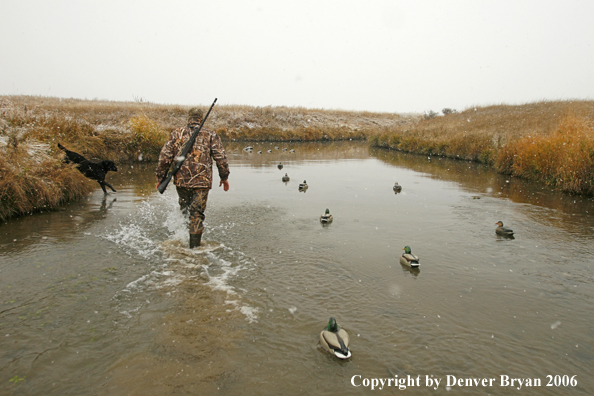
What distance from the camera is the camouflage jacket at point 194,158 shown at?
6.99 m

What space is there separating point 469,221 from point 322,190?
6.12m

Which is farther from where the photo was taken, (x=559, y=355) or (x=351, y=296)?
(x=351, y=296)

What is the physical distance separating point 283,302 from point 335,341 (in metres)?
1.37

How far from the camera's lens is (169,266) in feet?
21.2

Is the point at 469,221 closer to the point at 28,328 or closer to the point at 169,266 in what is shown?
the point at 169,266

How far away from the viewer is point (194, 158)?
7.02m

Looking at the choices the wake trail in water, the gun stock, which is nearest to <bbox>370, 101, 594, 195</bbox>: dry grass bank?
the wake trail in water

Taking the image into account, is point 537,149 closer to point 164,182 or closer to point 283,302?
point 283,302

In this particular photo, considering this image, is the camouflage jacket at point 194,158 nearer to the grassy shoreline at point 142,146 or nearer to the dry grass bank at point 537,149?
the grassy shoreline at point 142,146

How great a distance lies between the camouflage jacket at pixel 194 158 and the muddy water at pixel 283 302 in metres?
1.44

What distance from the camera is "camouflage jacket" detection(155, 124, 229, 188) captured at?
6992mm

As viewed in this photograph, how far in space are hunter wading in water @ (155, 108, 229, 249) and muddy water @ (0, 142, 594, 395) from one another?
79 cm

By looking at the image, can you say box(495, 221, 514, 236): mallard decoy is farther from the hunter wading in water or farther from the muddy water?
the hunter wading in water

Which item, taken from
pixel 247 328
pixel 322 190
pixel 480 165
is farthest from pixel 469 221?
pixel 480 165
